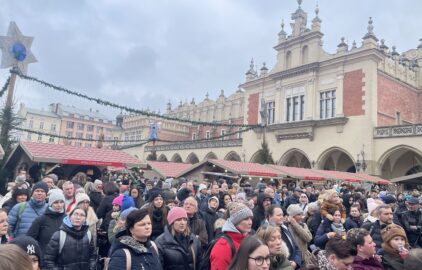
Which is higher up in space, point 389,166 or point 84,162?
point 389,166

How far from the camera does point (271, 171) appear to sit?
53.2ft

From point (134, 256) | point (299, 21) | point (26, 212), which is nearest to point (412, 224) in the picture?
point (134, 256)

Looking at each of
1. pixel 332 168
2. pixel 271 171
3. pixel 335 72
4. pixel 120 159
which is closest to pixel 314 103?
pixel 335 72

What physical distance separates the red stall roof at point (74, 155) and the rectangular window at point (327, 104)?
15228 millimetres

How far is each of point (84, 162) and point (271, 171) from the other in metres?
8.79

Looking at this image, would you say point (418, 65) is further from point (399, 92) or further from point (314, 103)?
point (314, 103)

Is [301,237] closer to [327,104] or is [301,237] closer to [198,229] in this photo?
[198,229]

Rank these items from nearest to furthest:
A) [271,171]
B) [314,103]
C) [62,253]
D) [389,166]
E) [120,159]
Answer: [62,253]
[120,159]
[271,171]
[389,166]
[314,103]

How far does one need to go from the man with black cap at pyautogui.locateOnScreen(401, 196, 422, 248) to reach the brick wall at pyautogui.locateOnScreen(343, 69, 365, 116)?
16.7m

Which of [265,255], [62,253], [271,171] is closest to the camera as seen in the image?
[265,255]

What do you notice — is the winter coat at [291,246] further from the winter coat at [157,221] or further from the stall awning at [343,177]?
the stall awning at [343,177]

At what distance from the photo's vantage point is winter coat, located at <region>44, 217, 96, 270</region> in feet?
11.2

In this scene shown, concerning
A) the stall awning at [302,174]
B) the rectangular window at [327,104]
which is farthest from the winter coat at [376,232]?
the rectangular window at [327,104]

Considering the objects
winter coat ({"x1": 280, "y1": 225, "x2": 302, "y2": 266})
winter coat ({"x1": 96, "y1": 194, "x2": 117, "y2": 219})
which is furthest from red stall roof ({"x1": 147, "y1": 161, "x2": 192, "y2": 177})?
winter coat ({"x1": 280, "y1": 225, "x2": 302, "y2": 266})
